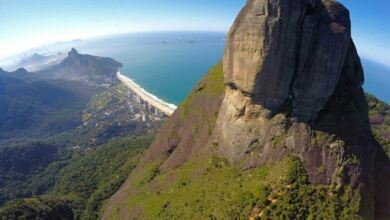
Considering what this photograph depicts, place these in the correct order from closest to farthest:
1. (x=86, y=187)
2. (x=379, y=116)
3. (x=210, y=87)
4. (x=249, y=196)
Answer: (x=249, y=196) < (x=210, y=87) < (x=86, y=187) < (x=379, y=116)

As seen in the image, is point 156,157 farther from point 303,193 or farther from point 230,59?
point 303,193

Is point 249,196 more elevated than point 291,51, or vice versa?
point 291,51

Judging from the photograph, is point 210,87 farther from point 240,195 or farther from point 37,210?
point 37,210

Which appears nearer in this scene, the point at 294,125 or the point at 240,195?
the point at 240,195

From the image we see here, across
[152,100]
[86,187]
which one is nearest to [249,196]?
[86,187]

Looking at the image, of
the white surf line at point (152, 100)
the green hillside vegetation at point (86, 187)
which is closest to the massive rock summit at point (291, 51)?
the green hillside vegetation at point (86, 187)

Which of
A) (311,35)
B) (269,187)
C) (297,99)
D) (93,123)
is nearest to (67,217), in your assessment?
(269,187)

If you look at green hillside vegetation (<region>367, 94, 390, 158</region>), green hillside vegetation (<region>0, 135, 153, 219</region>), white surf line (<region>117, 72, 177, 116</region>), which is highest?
green hillside vegetation (<region>367, 94, 390, 158</region>)

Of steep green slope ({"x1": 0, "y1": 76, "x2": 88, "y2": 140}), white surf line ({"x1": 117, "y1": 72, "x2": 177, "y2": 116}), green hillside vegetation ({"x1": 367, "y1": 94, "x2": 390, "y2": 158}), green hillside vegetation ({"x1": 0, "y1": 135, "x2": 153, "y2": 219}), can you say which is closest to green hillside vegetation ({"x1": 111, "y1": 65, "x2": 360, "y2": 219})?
green hillside vegetation ({"x1": 0, "y1": 135, "x2": 153, "y2": 219})

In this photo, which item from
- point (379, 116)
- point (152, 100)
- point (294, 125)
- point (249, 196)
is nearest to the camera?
point (249, 196)

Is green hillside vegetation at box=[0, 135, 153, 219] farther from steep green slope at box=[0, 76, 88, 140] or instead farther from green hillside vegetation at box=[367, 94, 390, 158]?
steep green slope at box=[0, 76, 88, 140]
